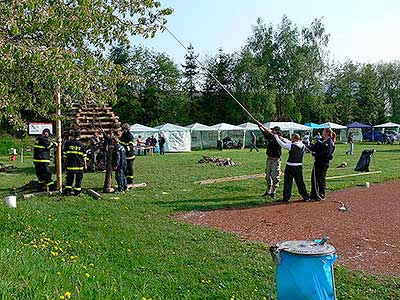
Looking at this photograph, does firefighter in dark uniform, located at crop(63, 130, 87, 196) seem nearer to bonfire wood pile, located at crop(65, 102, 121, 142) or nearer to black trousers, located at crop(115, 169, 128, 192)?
black trousers, located at crop(115, 169, 128, 192)

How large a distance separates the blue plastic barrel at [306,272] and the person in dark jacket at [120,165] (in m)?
10.8

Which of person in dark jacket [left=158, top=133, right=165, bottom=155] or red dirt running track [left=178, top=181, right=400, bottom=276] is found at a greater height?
person in dark jacket [left=158, top=133, right=165, bottom=155]

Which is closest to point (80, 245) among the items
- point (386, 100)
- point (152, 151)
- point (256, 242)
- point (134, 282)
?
point (134, 282)

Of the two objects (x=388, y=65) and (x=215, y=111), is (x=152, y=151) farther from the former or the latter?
(x=388, y=65)

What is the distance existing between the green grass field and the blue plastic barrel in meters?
1.27

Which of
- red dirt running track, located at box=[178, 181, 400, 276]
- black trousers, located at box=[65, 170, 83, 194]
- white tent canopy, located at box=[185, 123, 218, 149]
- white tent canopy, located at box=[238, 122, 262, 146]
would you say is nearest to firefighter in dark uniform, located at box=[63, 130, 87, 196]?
black trousers, located at box=[65, 170, 83, 194]

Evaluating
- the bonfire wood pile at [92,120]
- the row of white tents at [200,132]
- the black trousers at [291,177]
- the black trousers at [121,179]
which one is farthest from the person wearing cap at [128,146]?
the row of white tents at [200,132]

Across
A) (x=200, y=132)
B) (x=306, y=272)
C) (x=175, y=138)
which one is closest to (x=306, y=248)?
(x=306, y=272)

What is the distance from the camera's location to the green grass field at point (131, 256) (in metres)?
5.07

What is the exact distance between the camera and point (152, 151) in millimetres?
42719

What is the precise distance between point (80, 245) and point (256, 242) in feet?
9.93

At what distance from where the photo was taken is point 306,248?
4.84 metres

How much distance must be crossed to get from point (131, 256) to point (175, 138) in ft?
132

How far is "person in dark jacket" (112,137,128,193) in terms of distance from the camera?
1527 centimetres
